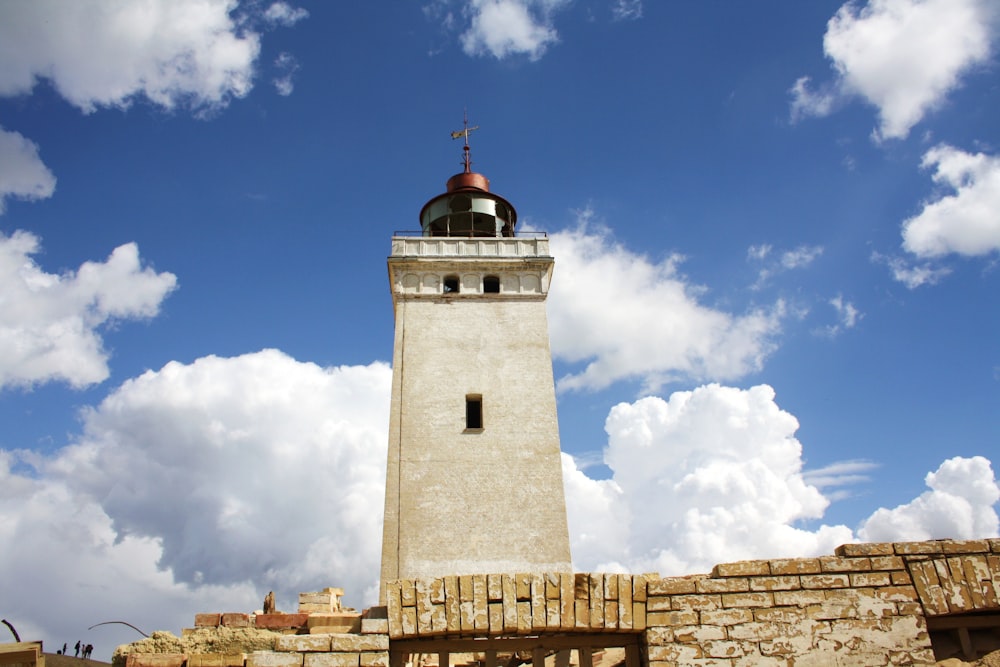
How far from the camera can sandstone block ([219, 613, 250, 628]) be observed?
793 centimetres

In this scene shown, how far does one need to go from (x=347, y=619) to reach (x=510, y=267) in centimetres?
1568

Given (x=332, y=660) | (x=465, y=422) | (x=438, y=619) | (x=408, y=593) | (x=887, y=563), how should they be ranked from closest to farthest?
(x=332, y=660) < (x=438, y=619) < (x=408, y=593) < (x=887, y=563) < (x=465, y=422)

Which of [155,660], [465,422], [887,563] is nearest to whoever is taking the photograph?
[887,563]

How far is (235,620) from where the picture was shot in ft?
26.2

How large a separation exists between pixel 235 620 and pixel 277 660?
162 cm

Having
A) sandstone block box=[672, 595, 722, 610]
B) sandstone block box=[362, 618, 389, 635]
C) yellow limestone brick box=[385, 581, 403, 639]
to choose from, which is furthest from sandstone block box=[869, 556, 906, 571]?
sandstone block box=[362, 618, 389, 635]

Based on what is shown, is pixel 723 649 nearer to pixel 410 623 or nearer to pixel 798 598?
pixel 798 598

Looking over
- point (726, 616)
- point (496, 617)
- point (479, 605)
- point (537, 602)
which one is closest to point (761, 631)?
point (726, 616)

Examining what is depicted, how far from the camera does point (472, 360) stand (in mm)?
20219

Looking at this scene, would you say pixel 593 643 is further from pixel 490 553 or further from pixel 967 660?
pixel 490 553

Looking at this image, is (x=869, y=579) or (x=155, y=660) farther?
(x=155, y=660)

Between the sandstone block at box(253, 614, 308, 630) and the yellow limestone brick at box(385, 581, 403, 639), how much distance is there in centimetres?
178

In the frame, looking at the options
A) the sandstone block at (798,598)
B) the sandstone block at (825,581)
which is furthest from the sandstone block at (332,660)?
the sandstone block at (825,581)

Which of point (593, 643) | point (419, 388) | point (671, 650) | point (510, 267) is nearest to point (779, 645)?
point (671, 650)
